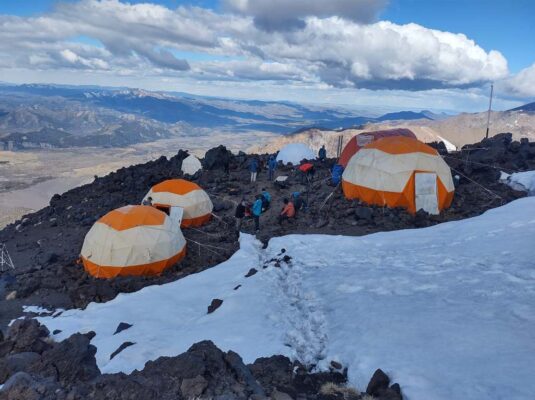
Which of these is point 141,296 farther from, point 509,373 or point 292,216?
point 509,373

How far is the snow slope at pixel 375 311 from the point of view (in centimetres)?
679

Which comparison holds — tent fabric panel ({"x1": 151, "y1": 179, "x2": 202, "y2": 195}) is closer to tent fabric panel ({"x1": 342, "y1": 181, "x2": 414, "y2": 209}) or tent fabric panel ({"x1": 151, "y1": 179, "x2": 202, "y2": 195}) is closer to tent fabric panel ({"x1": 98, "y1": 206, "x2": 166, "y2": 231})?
tent fabric panel ({"x1": 98, "y1": 206, "x2": 166, "y2": 231})

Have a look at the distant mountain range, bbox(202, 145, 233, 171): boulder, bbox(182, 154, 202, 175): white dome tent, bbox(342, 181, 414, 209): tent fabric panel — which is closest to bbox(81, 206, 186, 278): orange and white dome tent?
bbox(342, 181, 414, 209): tent fabric panel

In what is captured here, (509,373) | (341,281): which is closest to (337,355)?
(509,373)

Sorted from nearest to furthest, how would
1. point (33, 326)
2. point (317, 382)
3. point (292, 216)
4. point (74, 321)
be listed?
point (317, 382) < point (33, 326) < point (74, 321) < point (292, 216)

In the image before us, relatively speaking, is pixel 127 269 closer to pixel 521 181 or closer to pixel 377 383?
pixel 377 383

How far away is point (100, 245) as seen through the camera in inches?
624


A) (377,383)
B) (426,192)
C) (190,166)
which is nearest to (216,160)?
(190,166)

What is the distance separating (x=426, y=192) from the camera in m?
18.7

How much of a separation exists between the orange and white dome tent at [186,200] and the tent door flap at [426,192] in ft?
35.5

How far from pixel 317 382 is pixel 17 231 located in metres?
25.8

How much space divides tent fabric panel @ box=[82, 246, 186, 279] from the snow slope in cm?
225

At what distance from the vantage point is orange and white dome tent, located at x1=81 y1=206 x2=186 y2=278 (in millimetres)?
15539

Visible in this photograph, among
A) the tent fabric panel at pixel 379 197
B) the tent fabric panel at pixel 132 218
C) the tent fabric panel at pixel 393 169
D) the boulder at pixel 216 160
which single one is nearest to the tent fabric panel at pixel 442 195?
the tent fabric panel at pixel 393 169
